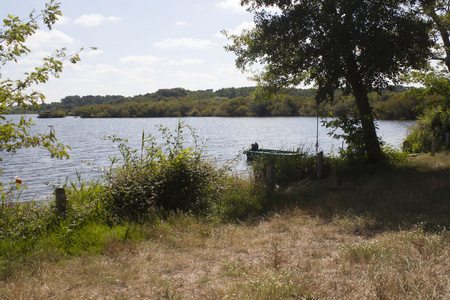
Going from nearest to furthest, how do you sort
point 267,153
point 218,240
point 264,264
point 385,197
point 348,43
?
point 264,264
point 218,240
point 385,197
point 348,43
point 267,153

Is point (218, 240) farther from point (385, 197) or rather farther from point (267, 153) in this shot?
point (267, 153)

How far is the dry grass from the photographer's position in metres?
4.01

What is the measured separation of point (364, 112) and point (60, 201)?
10.8m

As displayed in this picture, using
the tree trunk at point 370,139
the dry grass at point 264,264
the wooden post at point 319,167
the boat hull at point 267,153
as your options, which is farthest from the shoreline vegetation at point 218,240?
the boat hull at point 267,153

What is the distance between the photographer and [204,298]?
3934 mm

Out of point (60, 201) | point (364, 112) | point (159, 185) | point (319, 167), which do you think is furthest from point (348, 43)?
point (60, 201)

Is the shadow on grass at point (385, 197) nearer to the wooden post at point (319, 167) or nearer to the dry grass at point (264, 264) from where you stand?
the dry grass at point (264, 264)

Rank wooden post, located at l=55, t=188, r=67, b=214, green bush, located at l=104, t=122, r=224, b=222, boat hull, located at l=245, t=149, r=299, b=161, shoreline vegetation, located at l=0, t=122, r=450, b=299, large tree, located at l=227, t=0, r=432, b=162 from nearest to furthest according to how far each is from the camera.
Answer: shoreline vegetation, located at l=0, t=122, r=450, b=299 → wooden post, located at l=55, t=188, r=67, b=214 → green bush, located at l=104, t=122, r=224, b=222 → large tree, located at l=227, t=0, r=432, b=162 → boat hull, located at l=245, t=149, r=299, b=161

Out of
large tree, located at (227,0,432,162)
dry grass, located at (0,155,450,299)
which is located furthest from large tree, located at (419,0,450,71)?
dry grass, located at (0,155,450,299)

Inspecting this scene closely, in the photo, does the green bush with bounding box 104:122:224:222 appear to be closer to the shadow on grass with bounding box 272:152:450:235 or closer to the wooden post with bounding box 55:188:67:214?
the wooden post with bounding box 55:188:67:214

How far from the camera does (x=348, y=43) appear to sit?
1184 cm

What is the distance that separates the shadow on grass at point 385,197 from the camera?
669cm

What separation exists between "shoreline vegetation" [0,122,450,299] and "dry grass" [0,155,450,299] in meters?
0.02

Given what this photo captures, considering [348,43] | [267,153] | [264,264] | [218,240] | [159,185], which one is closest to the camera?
[264,264]
